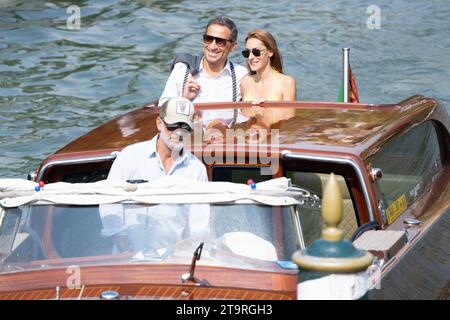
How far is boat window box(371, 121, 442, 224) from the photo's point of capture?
6.22m

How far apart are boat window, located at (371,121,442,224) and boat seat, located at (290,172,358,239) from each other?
213 millimetres

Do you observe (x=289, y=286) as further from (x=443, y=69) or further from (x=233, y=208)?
(x=443, y=69)

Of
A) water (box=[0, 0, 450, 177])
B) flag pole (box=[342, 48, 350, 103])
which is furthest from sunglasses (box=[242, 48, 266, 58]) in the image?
water (box=[0, 0, 450, 177])

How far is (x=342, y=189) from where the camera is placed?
638 centimetres

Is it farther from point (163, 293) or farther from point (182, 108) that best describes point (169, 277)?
point (182, 108)

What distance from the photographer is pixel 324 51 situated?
15305 millimetres

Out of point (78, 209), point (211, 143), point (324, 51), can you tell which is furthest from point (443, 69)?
point (78, 209)

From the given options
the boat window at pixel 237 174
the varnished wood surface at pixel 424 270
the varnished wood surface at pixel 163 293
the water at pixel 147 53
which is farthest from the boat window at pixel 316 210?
the water at pixel 147 53

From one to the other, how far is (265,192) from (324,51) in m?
10.3

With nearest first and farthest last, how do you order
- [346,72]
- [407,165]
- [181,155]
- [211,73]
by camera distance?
[181,155]
[407,165]
[211,73]
[346,72]

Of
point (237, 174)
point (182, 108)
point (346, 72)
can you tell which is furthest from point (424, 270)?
point (346, 72)

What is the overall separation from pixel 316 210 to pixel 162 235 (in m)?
1.15

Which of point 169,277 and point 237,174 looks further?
point 237,174

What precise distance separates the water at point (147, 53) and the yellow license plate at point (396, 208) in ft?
18.2
